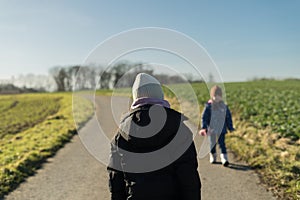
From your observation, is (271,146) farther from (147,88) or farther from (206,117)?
(147,88)

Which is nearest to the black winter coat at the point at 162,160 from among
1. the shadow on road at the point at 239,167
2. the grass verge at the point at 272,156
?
the grass verge at the point at 272,156

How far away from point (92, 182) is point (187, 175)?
4048 millimetres

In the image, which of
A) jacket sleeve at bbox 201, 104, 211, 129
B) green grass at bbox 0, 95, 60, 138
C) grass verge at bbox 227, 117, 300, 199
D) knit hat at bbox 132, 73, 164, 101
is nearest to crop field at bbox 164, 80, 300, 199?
grass verge at bbox 227, 117, 300, 199

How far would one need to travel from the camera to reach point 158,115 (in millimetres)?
2459

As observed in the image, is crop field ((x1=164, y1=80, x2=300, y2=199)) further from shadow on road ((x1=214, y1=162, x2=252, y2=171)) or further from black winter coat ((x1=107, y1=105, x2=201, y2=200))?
black winter coat ((x1=107, y1=105, x2=201, y2=200))

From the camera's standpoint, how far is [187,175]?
2463 millimetres

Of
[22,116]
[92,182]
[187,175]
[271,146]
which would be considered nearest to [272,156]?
[271,146]

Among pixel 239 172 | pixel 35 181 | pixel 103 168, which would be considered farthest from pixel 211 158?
pixel 35 181

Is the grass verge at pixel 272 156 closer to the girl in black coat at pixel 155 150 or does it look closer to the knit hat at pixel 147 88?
the girl in black coat at pixel 155 150

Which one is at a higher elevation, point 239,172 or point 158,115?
point 158,115

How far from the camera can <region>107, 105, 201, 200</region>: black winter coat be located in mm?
2467

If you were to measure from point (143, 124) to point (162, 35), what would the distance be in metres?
0.87

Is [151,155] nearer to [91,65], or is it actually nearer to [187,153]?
[187,153]

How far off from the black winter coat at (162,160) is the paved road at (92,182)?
1969 millimetres
